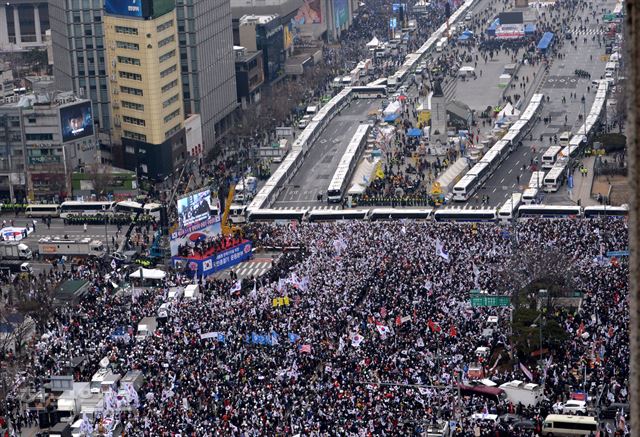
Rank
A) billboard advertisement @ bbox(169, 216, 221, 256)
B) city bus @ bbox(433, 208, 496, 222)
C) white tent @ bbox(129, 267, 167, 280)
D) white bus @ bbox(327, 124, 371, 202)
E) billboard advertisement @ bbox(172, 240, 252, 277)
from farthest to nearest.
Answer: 1. white bus @ bbox(327, 124, 371, 202)
2. city bus @ bbox(433, 208, 496, 222)
3. billboard advertisement @ bbox(169, 216, 221, 256)
4. billboard advertisement @ bbox(172, 240, 252, 277)
5. white tent @ bbox(129, 267, 167, 280)

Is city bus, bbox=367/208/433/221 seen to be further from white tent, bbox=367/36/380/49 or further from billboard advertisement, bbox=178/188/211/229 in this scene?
white tent, bbox=367/36/380/49

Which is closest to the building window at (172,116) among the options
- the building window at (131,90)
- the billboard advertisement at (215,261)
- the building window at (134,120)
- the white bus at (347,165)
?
the building window at (134,120)

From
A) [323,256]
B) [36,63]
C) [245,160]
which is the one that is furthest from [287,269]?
[36,63]

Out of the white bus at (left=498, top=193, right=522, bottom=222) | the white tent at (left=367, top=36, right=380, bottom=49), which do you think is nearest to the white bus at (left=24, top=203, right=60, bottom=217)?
the white bus at (left=498, top=193, right=522, bottom=222)

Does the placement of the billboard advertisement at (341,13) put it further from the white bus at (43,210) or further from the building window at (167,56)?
the white bus at (43,210)

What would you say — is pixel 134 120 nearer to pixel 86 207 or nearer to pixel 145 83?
pixel 145 83

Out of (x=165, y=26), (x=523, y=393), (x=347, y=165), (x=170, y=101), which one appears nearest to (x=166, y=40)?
(x=165, y=26)
